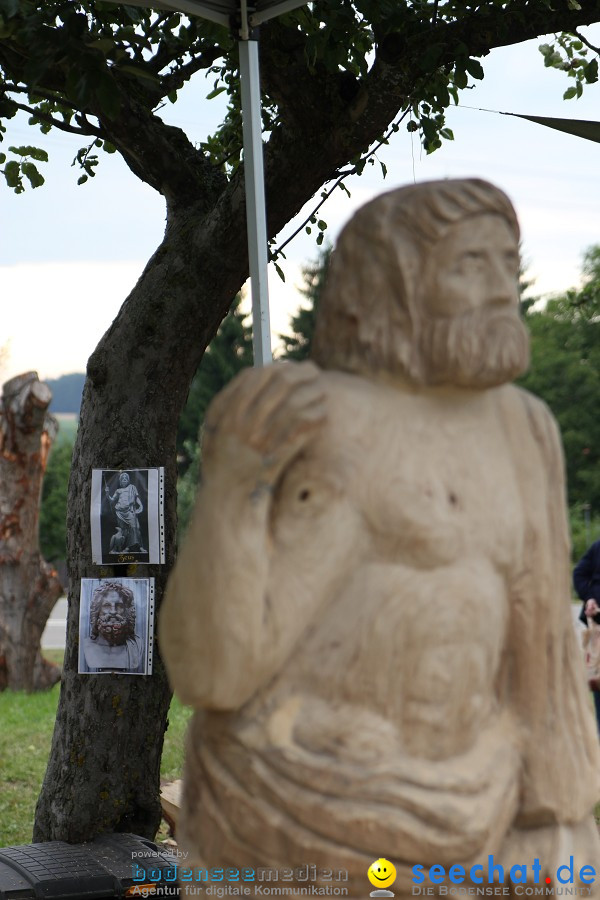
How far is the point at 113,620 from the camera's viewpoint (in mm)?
4484

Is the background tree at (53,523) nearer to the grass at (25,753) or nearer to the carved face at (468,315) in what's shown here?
the grass at (25,753)

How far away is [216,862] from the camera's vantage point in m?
2.04

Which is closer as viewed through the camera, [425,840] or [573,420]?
[425,840]

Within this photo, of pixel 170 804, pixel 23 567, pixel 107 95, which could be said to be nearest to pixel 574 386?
pixel 23 567

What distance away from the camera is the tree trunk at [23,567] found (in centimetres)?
980

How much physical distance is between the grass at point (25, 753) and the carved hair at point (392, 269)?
13.8 feet

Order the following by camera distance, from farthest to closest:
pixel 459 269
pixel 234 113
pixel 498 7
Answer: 1. pixel 234 113
2. pixel 498 7
3. pixel 459 269

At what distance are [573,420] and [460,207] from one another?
2875cm

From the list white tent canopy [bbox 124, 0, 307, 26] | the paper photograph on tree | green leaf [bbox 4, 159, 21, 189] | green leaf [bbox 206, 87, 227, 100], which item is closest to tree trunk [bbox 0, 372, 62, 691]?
green leaf [bbox 4, 159, 21, 189]

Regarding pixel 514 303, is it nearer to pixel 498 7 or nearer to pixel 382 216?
pixel 382 216

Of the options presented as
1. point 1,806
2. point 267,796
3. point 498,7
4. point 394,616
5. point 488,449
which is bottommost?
point 1,806

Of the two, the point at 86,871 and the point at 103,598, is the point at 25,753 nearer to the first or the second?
the point at 103,598

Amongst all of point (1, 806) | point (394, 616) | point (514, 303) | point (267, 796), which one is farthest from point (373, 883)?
point (1, 806)

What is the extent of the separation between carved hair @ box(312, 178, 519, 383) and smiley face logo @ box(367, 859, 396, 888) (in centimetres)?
87
